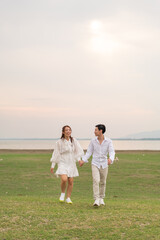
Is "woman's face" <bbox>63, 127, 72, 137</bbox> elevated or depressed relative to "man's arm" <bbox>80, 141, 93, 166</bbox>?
elevated

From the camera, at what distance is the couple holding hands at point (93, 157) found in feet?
30.2

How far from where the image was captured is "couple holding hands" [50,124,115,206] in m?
9.21

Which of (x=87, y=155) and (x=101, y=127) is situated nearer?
(x=101, y=127)

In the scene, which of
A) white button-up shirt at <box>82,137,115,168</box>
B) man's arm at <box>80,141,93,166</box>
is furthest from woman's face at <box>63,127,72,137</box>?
white button-up shirt at <box>82,137,115,168</box>

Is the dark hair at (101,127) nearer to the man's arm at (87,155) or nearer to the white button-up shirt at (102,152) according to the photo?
the white button-up shirt at (102,152)

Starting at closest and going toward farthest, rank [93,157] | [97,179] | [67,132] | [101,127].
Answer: [97,179]
[101,127]
[93,157]
[67,132]

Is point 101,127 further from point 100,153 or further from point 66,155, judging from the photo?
point 66,155

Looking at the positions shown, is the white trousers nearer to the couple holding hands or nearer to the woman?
the couple holding hands

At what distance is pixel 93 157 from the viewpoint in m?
9.44

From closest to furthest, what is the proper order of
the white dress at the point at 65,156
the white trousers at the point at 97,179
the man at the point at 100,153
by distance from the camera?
1. the white trousers at the point at 97,179
2. the man at the point at 100,153
3. the white dress at the point at 65,156

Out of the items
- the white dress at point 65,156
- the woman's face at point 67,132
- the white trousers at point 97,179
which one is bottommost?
the white trousers at point 97,179

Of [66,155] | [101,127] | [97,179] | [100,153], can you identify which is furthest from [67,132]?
[97,179]

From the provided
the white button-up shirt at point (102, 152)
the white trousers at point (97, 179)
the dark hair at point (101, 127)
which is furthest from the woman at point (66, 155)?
the dark hair at point (101, 127)

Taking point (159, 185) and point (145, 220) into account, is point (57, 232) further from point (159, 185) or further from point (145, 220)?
point (159, 185)
